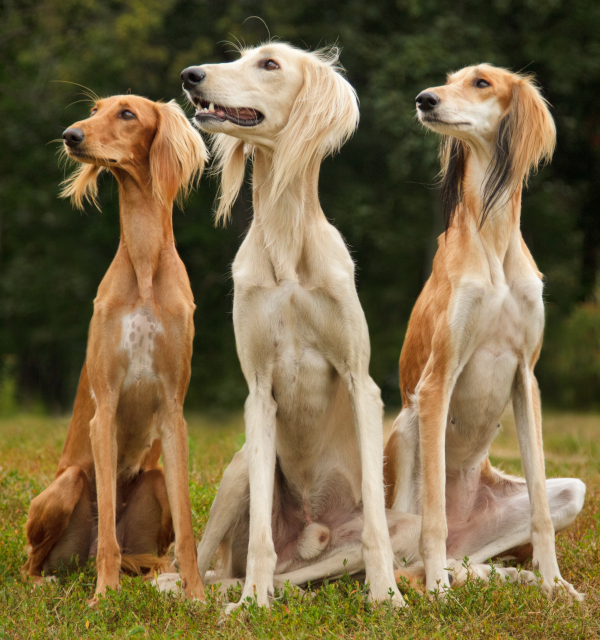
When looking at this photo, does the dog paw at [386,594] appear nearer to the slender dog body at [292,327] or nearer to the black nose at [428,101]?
the slender dog body at [292,327]

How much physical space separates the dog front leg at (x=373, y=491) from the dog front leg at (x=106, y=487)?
119 cm

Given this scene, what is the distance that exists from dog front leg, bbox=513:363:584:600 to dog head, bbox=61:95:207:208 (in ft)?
6.63

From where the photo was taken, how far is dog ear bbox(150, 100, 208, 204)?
4.21 metres

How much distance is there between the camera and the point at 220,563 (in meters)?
4.24

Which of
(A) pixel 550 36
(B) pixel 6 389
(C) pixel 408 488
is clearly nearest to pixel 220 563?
(C) pixel 408 488

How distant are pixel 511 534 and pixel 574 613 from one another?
74cm

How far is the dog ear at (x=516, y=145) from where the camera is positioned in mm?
3961

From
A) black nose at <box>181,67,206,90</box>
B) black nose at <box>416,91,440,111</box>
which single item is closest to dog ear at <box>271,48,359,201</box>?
black nose at <box>416,91,440,111</box>

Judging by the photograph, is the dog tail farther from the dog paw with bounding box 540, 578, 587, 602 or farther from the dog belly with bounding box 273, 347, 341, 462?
the dog paw with bounding box 540, 578, 587, 602

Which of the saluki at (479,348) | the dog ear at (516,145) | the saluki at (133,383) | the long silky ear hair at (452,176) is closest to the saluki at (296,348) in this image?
the saluki at (479,348)

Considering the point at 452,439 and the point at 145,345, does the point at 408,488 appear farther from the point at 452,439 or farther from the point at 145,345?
the point at 145,345

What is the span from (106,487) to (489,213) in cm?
228

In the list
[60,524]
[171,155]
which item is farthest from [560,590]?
[171,155]

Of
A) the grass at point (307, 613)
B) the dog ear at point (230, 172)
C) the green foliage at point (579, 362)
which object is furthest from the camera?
the green foliage at point (579, 362)
